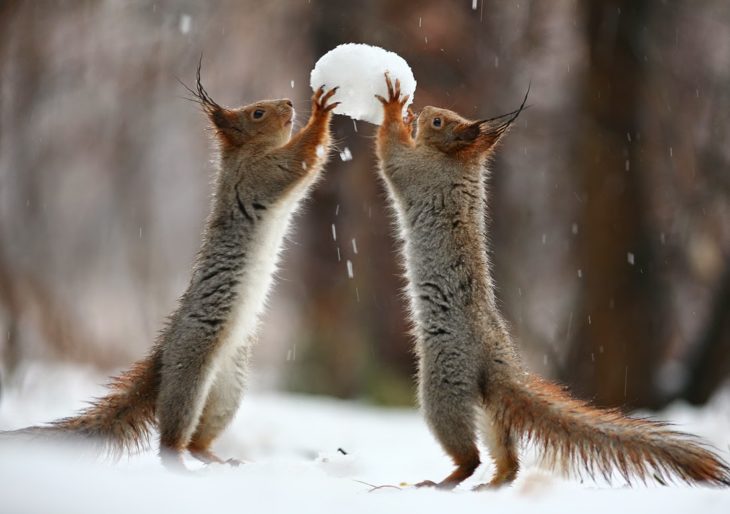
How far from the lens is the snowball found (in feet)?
18.3

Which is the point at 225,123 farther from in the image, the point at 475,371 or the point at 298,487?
the point at 298,487

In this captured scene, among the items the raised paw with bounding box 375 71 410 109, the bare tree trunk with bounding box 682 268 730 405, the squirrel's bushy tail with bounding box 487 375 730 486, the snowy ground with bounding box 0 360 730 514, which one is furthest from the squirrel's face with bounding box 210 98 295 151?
the bare tree trunk with bounding box 682 268 730 405

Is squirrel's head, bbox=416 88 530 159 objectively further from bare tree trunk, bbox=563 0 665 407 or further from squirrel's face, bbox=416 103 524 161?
bare tree trunk, bbox=563 0 665 407

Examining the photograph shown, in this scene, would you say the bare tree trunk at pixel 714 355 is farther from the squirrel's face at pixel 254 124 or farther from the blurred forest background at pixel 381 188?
the squirrel's face at pixel 254 124

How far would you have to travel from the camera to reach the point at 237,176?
593 centimetres

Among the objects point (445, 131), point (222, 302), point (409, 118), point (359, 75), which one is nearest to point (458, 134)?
point (445, 131)

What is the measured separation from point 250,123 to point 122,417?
7.37 feet

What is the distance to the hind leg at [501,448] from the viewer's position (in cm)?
492

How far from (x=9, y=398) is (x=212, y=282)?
4730 mm

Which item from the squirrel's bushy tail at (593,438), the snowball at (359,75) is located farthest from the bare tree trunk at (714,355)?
the squirrel's bushy tail at (593,438)

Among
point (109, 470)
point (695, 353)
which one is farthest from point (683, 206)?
point (109, 470)

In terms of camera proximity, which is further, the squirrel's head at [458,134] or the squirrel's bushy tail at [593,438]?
the squirrel's head at [458,134]

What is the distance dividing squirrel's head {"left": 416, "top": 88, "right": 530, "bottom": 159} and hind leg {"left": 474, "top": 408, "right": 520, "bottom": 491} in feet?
6.37

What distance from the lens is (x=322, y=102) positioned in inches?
238
